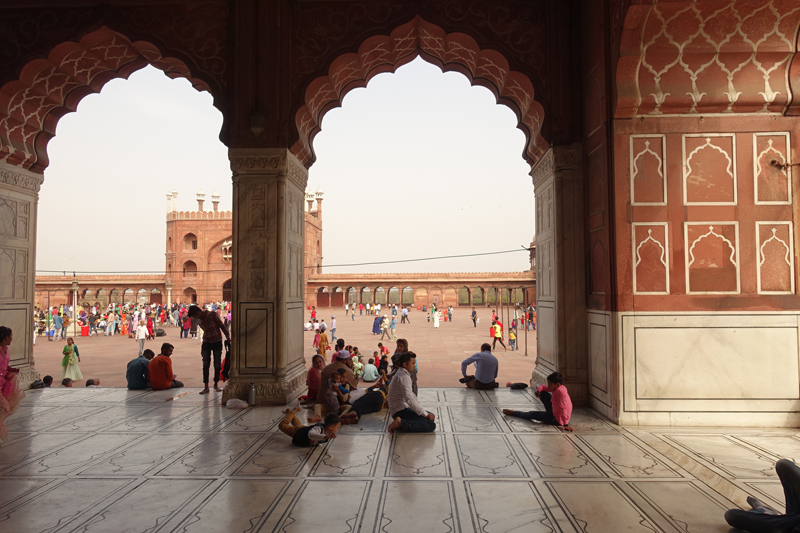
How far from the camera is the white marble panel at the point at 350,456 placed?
3578mm

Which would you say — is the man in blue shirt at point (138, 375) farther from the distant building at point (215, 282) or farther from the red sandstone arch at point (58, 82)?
the distant building at point (215, 282)

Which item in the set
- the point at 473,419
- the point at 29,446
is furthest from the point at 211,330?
the point at 473,419

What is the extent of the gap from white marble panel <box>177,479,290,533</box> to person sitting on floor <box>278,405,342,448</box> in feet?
2.40

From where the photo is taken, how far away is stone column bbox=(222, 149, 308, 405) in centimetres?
575

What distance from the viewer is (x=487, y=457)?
3.87 metres

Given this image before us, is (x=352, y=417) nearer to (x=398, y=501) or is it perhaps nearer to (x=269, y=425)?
(x=269, y=425)

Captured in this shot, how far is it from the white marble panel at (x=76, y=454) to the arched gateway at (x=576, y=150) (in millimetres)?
1468

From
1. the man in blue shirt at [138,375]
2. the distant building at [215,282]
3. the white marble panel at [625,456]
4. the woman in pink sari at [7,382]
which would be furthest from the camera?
the distant building at [215,282]

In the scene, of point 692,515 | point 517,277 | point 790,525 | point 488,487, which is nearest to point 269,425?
point 488,487

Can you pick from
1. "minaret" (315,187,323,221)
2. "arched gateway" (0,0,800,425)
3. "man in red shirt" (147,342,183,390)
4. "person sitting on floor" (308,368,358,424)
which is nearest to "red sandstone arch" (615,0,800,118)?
"arched gateway" (0,0,800,425)

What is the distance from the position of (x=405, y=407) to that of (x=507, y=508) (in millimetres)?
1842

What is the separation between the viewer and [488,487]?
3.26 meters

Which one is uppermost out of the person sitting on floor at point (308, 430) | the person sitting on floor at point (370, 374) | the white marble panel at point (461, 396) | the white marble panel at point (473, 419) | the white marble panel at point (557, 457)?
the person sitting on floor at point (308, 430)

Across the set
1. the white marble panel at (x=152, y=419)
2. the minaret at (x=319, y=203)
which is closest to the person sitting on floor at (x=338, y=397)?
the white marble panel at (x=152, y=419)
